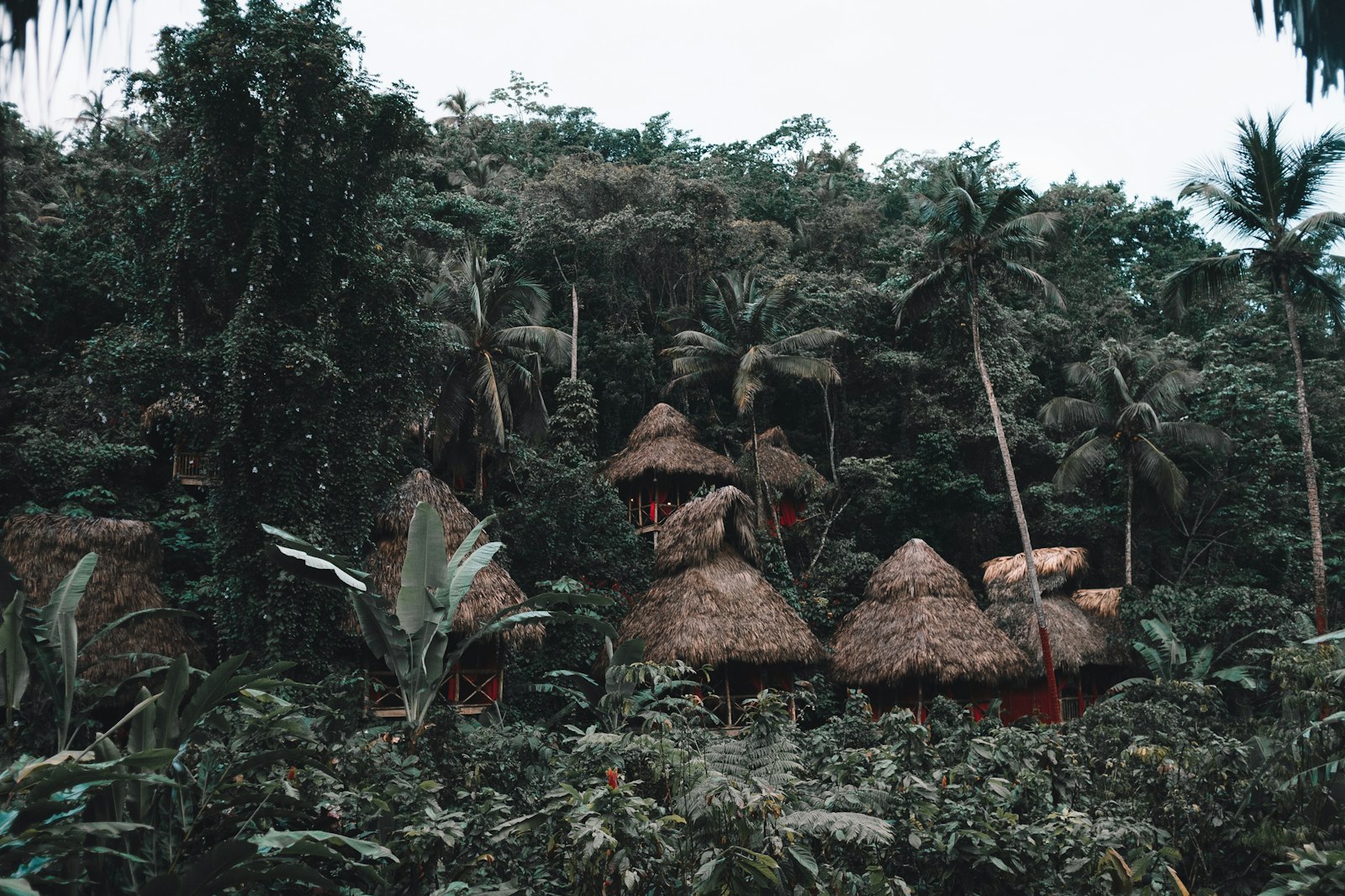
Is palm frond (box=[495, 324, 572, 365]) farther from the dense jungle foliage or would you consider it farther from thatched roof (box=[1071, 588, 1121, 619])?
thatched roof (box=[1071, 588, 1121, 619])

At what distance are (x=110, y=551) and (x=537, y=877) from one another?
898 centimetres

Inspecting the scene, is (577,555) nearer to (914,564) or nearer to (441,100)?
(914,564)

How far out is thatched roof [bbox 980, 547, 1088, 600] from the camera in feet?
49.4

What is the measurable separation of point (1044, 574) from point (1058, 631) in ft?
3.40

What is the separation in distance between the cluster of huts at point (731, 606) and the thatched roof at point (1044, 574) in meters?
0.03

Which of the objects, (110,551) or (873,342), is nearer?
(110,551)

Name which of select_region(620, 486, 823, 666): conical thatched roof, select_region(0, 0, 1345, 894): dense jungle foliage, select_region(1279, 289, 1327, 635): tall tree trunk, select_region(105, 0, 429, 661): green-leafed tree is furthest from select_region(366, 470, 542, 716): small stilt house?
select_region(1279, 289, 1327, 635): tall tree trunk

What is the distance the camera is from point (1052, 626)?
14.5m

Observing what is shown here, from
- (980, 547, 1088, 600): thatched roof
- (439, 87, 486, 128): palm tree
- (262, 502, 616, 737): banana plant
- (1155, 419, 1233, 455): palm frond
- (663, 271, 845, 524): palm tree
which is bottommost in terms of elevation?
(980, 547, 1088, 600): thatched roof

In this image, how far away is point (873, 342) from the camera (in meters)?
19.1

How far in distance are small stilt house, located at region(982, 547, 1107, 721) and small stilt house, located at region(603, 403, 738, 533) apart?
497cm

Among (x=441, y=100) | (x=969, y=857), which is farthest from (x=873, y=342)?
(x=441, y=100)

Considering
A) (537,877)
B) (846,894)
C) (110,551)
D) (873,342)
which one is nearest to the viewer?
(846,894)

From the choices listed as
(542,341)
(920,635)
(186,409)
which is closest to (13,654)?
(186,409)
